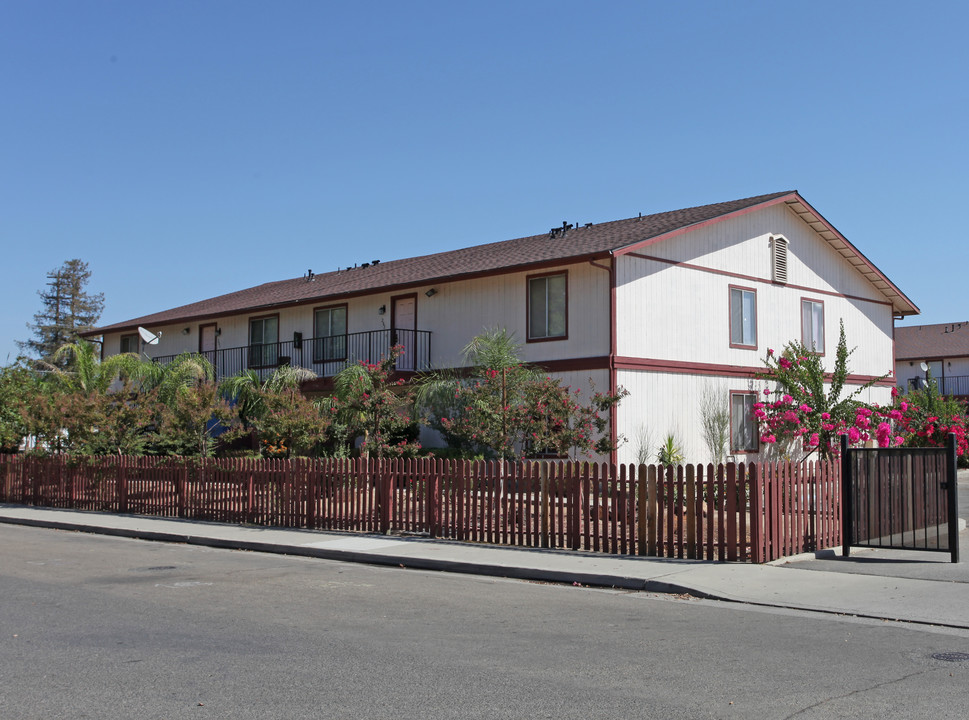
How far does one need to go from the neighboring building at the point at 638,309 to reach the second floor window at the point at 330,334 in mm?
48

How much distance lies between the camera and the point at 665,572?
11.3 metres

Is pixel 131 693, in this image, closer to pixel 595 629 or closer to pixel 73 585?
pixel 595 629

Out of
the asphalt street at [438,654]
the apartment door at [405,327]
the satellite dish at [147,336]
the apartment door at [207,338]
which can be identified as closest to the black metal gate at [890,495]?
the asphalt street at [438,654]

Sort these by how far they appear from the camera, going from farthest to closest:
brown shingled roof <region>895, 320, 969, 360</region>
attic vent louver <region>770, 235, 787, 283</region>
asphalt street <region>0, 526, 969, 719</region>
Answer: brown shingled roof <region>895, 320, 969, 360</region>
attic vent louver <region>770, 235, 787, 283</region>
asphalt street <region>0, 526, 969, 719</region>

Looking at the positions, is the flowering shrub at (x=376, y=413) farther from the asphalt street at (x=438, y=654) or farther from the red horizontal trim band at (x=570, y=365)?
the asphalt street at (x=438, y=654)

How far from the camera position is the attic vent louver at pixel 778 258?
1064 inches

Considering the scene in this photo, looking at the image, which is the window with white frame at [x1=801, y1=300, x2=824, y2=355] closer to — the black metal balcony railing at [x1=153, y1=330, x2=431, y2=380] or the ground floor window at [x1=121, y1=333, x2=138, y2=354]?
the black metal balcony railing at [x1=153, y1=330, x2=431, y2=380]

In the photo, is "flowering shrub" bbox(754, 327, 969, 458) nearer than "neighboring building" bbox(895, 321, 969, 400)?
Yes

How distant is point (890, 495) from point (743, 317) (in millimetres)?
14408

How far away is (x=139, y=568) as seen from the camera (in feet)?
40.9

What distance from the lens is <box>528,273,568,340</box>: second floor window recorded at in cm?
2356

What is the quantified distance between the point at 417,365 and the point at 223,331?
10.4 m

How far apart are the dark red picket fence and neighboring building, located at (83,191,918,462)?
776 cm

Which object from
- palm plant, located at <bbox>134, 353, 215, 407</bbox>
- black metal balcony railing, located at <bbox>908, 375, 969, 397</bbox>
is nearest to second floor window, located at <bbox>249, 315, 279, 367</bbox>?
palm plant, located at <bbox>134, 353, 215, 407</bbox>
